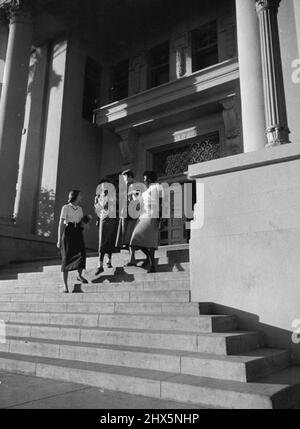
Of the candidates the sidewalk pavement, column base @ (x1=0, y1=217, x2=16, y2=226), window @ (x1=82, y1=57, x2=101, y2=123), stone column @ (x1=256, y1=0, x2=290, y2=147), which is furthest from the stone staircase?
window @ (x1=82, y1=57, x2=101, y2=123)

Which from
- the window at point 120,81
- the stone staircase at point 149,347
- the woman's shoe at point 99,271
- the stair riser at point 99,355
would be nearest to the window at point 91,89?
the window at point 120,81

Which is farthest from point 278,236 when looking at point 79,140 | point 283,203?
point 79,140

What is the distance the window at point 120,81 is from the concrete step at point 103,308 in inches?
420

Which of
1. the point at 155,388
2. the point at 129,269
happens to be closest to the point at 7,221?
the point at 129,269

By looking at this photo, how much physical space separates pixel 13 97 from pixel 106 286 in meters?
9.21

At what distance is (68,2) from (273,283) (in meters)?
13.7

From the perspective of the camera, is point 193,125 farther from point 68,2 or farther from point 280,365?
point 280,365

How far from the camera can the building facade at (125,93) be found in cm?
883

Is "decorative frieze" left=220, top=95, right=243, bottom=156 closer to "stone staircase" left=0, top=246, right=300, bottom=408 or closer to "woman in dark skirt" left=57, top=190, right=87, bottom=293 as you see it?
"woman in dark skirt" left=57, top=190, right=87, bottom=293

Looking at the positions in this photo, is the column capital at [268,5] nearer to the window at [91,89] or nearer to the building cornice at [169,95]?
the building cornice at [169,95]

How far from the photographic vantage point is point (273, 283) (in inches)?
177

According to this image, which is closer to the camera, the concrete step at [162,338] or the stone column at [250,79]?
the concrete step at [162,338]

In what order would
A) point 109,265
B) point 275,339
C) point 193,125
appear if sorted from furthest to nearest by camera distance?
point 193,125 < point 109,265 < point 275,339

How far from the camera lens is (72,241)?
680 cm
